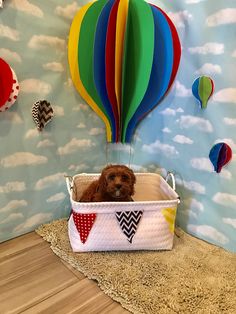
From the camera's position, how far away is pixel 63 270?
1.16 metres

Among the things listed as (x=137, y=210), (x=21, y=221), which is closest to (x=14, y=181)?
(x=21, y=221)

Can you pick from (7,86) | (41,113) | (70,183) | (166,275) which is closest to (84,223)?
(70,183)

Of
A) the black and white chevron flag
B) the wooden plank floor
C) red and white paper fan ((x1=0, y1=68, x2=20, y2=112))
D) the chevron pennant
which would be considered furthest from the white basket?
red and white paper fan ((x1=0, y1=68, x2=20, y2=112))

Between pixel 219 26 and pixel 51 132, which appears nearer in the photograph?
pixel 219 26

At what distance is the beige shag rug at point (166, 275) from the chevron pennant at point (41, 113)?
1.67 ft

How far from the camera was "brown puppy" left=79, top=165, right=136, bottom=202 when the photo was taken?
3.86ft

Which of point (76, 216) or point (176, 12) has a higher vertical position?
point (176, 12)

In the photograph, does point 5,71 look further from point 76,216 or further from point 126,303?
point 126,303

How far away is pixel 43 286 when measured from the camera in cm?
108

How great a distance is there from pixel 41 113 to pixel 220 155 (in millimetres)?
777

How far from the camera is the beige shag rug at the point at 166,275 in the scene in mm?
987

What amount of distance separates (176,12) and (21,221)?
115 centimetres

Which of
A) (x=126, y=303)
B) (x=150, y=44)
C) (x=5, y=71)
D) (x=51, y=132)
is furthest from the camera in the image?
(x=51, y=132)

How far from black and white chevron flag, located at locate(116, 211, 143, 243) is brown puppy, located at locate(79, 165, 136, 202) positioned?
0.26 feet
